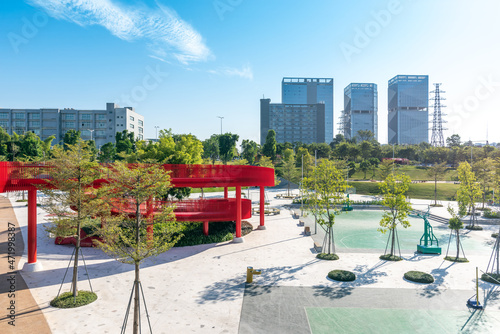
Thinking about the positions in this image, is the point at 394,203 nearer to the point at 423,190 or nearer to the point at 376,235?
the point at 376,235

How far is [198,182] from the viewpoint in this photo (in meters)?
22.0

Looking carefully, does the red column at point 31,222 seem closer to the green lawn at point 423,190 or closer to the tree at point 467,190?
the tree at point 467,190

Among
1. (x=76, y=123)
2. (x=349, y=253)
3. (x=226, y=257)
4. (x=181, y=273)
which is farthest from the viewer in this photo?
(x=76, y=123)

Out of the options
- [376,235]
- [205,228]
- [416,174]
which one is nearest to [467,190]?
[376,235]

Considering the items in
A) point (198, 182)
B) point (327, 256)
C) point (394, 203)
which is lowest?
point (327, 256)

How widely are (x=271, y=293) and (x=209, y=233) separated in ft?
38.1

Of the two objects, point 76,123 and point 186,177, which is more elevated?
point 76,123

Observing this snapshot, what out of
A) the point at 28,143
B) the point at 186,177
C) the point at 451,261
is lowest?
the point at 451,261

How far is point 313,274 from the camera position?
1802 cm

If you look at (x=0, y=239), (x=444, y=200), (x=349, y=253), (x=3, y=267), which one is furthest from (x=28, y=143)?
(x=444, y=200)

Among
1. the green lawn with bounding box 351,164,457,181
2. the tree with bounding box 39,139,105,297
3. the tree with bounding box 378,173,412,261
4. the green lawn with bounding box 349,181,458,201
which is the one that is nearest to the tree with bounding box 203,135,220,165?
the green lawn with bounding box 351,164,457,181

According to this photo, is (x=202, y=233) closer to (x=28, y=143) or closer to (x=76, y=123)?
(x=28, y=143)

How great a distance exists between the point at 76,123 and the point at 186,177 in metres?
114

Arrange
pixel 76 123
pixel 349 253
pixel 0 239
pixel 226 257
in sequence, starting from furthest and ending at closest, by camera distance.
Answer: pixel 76 123 → pixel 0 239 → pixel 349 253 → pixel 226 257
